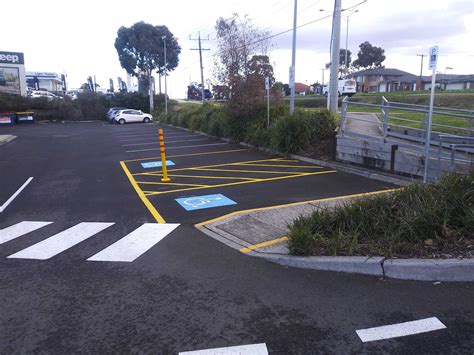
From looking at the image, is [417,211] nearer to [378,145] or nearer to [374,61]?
[378,145]

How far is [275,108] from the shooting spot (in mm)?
18547

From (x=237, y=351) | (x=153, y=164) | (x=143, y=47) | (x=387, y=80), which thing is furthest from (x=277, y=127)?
(x=387, y=80)

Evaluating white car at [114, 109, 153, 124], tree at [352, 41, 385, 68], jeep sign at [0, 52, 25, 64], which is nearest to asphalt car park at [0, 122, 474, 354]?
white car at [114, 109, 153, 124]

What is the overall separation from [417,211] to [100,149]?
1786cm

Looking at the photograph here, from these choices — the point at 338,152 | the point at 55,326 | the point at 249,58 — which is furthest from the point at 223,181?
the point at 249,58

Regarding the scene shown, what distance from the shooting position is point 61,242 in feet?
21.8

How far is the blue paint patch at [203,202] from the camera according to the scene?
8.64 meters

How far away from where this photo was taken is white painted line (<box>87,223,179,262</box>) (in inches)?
232

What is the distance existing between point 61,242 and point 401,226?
5.00 meters

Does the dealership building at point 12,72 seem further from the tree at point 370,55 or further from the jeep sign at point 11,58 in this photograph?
the tree at point 370,55

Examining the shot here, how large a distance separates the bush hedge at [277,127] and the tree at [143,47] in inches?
1351

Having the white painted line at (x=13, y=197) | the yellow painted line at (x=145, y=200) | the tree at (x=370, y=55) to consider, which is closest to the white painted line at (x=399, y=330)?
the yellow painted line at (x=145, y=200)

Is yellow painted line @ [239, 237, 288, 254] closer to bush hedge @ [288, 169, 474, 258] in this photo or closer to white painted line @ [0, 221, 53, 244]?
bush hedge @ [288, 169, 474, 258]

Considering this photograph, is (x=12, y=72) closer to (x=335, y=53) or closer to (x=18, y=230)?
(x=335, y=53)
